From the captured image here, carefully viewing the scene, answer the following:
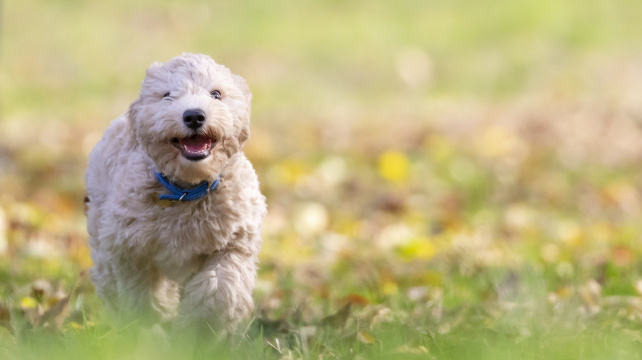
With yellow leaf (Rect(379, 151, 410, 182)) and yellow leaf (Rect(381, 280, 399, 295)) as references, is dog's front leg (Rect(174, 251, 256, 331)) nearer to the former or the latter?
yellow leaf (Rect(381, 280, 399, 295))

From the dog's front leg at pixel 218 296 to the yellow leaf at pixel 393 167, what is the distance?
486cm

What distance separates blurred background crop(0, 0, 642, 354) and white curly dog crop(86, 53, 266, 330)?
2.18 ft

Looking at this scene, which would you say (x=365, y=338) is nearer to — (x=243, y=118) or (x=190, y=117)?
(x=243, y=118)

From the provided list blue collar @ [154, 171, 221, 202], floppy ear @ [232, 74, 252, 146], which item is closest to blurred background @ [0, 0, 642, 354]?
blue collar @ [154, 171, 221, 202]

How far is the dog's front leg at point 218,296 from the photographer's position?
3.39m

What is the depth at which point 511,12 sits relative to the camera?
555 inches

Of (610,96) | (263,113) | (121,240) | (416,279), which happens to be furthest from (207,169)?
(610,96)

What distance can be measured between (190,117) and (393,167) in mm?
5392

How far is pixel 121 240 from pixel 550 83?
9.55 metres

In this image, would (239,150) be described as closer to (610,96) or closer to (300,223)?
(300,223)

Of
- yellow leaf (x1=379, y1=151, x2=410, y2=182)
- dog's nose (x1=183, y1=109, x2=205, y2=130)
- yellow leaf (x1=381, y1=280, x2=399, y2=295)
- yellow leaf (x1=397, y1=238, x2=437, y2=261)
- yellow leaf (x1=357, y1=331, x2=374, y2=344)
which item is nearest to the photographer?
dog's nose (x1=183, y1=109, x2=205, y2=130)

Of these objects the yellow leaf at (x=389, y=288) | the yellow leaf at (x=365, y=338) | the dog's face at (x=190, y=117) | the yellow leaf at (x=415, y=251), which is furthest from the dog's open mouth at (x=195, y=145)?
the yellow leaf at (x=415, y=251)

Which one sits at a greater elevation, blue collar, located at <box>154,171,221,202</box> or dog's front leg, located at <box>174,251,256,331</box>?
blue collar, located at <box>154,171,221,202</box>

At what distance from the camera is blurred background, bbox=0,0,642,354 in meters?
5.26
